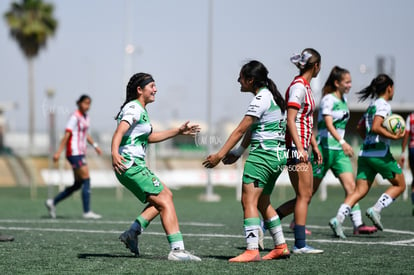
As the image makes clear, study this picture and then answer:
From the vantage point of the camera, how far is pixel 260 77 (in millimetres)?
7871

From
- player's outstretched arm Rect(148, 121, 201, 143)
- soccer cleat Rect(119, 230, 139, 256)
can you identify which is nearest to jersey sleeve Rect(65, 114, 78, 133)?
player's outstretched arm Rect(148, 121, 201, 143)

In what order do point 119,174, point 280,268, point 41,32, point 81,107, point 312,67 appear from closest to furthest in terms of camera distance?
point 280,268
point 119,174
point 312,67
point 81,107
point 41,32

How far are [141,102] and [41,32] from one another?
170 feet

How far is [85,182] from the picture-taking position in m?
15.3

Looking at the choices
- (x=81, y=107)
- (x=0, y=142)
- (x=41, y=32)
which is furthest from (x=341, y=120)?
(x=0, y=142)

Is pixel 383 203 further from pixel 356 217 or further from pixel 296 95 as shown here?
pixel 296 95

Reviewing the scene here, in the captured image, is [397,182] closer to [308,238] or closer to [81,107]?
[308,238]

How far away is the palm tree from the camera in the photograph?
58375 mm

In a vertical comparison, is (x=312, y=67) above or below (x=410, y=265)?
above

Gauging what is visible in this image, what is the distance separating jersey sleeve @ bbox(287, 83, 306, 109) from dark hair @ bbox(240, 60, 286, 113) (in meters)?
0.19

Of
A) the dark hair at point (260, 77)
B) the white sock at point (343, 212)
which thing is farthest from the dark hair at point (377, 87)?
the dark hair at point (260, 77)

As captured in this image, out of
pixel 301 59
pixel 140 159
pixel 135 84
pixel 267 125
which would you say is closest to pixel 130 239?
pixel 140 159

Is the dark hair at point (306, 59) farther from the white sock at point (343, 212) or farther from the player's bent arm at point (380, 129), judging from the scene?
the white sock at point (343, 212)

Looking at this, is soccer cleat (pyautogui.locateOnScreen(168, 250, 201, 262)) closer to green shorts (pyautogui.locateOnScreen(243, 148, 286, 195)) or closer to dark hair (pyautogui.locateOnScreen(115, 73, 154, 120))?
green shorts (pyautogui.locateOnScreen(243, 148, 286, 195))
